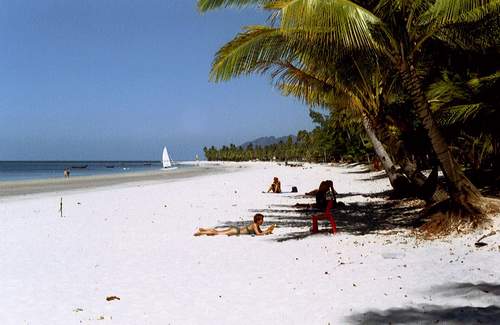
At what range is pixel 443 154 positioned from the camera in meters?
9.38

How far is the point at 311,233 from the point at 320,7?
5.01m

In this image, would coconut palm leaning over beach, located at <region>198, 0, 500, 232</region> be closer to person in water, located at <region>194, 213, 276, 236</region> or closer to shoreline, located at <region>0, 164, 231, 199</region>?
person in water, located at <region>194, 213, 276, 236</region>

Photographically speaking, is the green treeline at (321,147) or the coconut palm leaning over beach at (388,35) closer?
the coconut palm leaning over beach at (388,35)

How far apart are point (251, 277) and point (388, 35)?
4927 mm

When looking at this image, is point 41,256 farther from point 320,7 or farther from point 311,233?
point 320,7

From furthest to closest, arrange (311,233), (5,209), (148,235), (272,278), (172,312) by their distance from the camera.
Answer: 1. (5,209)
2. (148,235)
3. (311,233)
4. (272,278)
5. (172,312)

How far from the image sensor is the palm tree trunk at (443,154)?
9180 mm

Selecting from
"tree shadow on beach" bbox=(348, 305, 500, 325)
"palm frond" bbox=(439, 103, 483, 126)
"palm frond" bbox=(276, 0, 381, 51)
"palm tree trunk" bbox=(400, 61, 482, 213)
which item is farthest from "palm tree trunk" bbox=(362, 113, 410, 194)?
A: "tree shadow on beach" bbox=(348, 305, 500, 325)

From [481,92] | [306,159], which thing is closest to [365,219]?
[481,92]

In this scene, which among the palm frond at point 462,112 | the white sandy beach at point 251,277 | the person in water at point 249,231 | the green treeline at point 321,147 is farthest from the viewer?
the green treeline at point 321,147

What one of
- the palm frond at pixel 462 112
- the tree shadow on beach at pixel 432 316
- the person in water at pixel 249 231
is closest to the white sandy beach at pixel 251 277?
the tree shadow on beach at pixel 432 316

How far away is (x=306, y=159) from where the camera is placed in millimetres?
130875

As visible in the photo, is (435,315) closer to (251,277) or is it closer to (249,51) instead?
(251,277)

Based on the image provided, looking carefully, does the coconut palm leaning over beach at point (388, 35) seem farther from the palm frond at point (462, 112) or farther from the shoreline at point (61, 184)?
the shoreline at point (61, 184)
